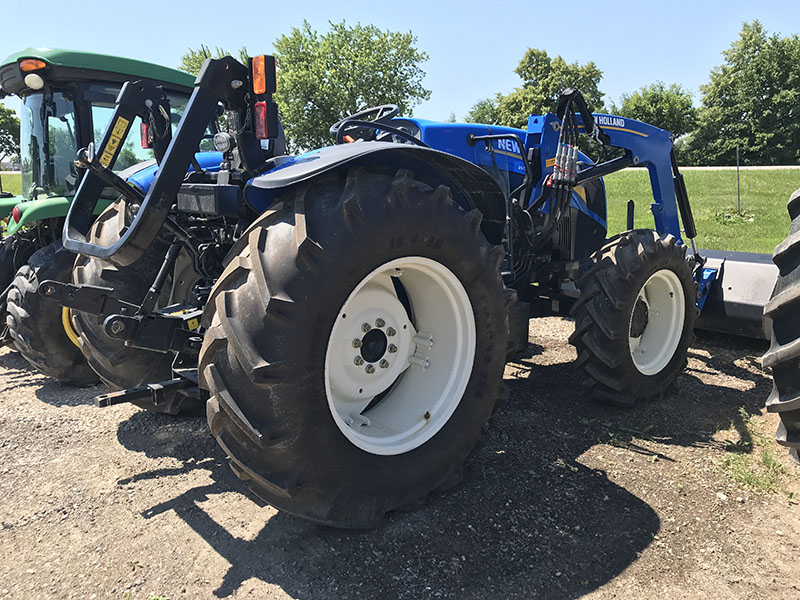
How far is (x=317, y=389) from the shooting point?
232 centimetres

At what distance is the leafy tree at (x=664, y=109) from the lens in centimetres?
4653

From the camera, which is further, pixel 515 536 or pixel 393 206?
pixel 515 536

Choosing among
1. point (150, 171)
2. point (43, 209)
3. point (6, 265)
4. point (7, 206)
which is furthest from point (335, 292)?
point (7, 206)

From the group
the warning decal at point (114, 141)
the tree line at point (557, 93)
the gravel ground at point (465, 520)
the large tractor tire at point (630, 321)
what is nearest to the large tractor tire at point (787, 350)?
the gravel ground at point (465, 520)

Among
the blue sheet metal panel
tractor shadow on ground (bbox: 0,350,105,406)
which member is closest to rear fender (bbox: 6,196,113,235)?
tractor shadow on ground (bbox: 0,350,105,406)

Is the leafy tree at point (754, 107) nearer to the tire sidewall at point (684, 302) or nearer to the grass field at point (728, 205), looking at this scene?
the grass field at point (728, 205)

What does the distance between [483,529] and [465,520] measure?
0.10 meters

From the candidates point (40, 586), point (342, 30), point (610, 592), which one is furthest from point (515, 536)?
point (342, 30)

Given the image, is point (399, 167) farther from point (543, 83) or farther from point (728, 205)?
point (543, 83)

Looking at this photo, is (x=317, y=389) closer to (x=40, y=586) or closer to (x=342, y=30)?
(x=40, y=586)

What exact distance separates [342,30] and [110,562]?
34.1 meters

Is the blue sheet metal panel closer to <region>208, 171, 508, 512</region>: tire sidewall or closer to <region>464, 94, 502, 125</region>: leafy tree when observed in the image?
<region>208, 171, 508, 512</region>: tire sidewall

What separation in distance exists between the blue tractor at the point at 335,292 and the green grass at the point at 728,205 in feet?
26.5

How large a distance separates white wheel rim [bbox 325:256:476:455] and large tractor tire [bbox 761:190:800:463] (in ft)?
4.10
